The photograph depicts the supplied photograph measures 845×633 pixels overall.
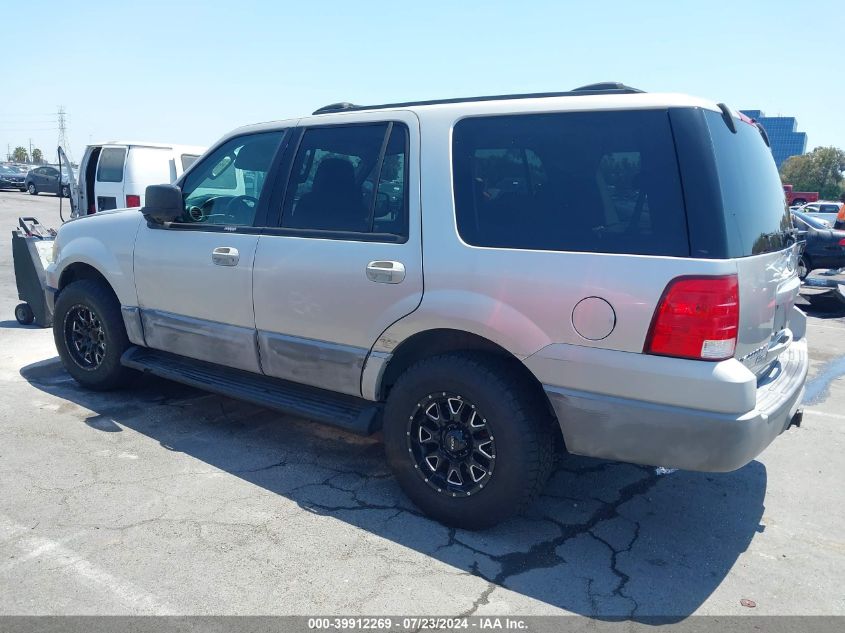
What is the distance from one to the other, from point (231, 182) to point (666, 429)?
127 inches

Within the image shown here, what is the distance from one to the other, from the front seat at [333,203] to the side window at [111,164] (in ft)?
32.0

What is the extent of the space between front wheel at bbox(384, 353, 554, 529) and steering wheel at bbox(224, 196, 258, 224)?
5.26 ft

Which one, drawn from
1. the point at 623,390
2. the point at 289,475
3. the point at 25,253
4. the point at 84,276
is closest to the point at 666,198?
the point at 623,390

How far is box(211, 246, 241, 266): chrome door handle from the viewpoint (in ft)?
13.8

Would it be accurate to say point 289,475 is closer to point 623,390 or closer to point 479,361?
point 479,361

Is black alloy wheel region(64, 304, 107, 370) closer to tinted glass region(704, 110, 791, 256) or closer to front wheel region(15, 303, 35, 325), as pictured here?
front wheel region(15, 303, 35, 325)

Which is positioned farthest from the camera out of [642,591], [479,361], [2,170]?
[2,170]

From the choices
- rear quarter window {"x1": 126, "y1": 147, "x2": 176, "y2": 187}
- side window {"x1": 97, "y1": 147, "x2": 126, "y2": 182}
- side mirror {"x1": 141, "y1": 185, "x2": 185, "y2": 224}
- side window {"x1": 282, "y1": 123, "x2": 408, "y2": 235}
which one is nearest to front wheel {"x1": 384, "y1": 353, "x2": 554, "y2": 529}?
side window {"x1": 282, "y1": 123, "x2": 408, "y2": 235}

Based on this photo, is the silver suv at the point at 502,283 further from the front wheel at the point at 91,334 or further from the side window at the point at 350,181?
the front wheel at the point at 91,334

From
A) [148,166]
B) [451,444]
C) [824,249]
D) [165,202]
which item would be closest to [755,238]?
[451,444]

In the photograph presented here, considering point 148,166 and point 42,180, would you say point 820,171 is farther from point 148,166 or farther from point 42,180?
point 148,166

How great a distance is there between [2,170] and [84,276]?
34.8m

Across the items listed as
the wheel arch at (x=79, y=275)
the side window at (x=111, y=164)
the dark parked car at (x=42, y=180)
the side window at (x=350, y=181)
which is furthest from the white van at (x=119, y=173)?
the dark parked car at (x=42, y=180)

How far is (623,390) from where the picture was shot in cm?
292
